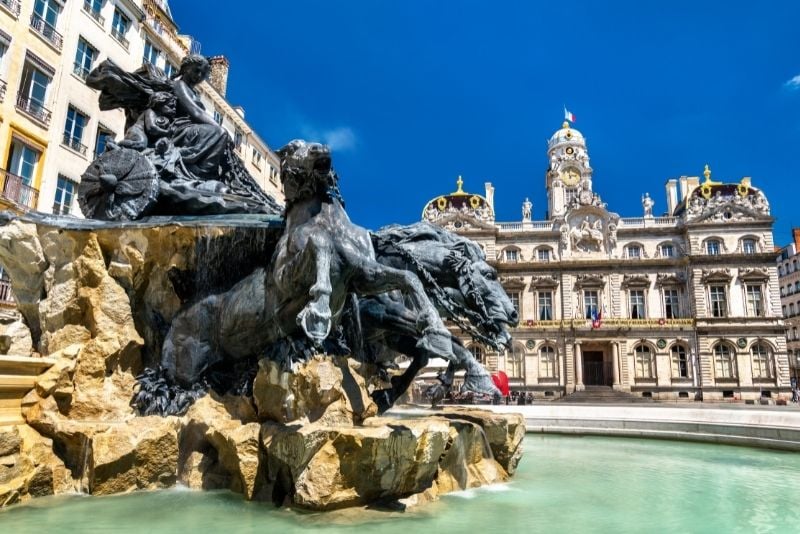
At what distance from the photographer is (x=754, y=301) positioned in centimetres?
4372

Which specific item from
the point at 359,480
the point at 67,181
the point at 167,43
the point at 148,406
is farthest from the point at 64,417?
the point at 167,43

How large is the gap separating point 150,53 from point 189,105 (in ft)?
71.1

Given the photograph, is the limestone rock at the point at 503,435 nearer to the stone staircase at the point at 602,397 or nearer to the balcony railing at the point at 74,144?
the balcony railing at the point at 74,144

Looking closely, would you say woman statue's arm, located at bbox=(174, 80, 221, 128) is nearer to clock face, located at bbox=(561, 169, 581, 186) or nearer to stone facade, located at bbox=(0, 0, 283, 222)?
stone facade, located at bbox=(0, 0, 283, 222)

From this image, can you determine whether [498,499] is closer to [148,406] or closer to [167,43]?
[148,406]

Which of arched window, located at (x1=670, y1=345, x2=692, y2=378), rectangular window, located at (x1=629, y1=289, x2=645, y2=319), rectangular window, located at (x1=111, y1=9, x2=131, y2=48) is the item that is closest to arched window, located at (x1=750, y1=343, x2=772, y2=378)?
arched window, located at (x1=670, y1=345, x2=692, y2=378)

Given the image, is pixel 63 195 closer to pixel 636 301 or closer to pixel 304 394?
pixel 304 394

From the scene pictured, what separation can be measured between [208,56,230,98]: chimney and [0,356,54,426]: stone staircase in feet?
98.4

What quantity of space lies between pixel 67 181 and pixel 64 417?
59.6 feet

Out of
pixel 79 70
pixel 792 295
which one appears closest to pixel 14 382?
pixel 79 70

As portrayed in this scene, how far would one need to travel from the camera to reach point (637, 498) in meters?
5.45

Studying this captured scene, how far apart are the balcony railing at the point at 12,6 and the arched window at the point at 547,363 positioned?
3893 centimetres

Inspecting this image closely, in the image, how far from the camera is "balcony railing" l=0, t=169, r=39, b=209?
57.2 feet

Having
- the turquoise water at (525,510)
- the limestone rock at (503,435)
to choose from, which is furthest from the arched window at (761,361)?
the limestone rock at (503,435)
